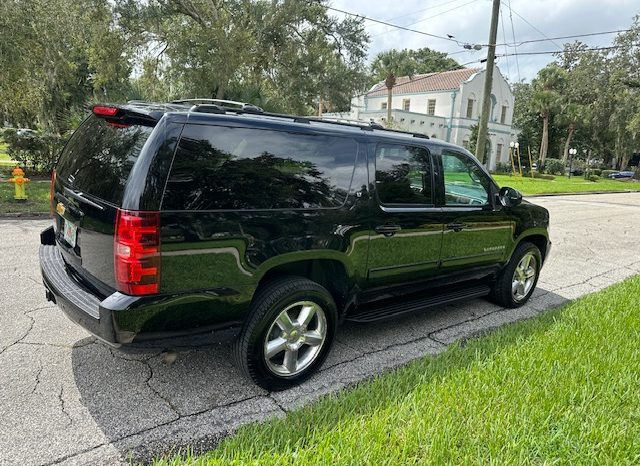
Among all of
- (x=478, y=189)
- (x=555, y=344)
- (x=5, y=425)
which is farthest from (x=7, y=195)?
(x=555, y=344)

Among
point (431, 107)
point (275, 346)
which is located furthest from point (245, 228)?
point (431, 107)

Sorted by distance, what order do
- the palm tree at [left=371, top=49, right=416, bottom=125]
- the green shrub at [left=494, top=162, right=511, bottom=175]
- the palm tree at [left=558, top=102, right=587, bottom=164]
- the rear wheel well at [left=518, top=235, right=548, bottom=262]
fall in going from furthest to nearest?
the palm tree at [left=558, top=102, right=587, bottom=164] < the green shrub at [left=494, top=162, right=511, bottom=175] < the palm tree at [left=371, top=49, right=416, bottom=125] < the rear wheel well at [left=518, top=235, right=548, bottom=262]

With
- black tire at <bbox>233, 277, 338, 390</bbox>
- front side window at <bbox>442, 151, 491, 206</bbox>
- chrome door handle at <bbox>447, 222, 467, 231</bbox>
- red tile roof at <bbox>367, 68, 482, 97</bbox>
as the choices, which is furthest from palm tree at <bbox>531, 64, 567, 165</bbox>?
black tire at <bbox>233, 277, 338, 390</bbox>

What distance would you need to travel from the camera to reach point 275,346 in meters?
3.11

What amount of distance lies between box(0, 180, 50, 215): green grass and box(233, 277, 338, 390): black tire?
8117 mm

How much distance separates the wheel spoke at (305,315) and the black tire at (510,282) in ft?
9.01

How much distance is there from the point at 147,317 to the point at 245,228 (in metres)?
0.76

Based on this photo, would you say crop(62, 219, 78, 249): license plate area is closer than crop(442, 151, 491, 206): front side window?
Yes

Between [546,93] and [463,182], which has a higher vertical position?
[546,93]

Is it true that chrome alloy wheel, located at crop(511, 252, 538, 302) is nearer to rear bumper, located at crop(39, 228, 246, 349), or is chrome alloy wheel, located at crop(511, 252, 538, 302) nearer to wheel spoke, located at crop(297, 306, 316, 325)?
wheel spoke, located at crop(297, 306, 316, 325)

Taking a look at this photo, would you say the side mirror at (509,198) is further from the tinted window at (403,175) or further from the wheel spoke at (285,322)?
the wheel spoke at (285,322)

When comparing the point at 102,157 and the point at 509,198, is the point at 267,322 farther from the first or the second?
the point at 509,198

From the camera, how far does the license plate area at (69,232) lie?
307 cm

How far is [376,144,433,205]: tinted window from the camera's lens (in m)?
3.64
